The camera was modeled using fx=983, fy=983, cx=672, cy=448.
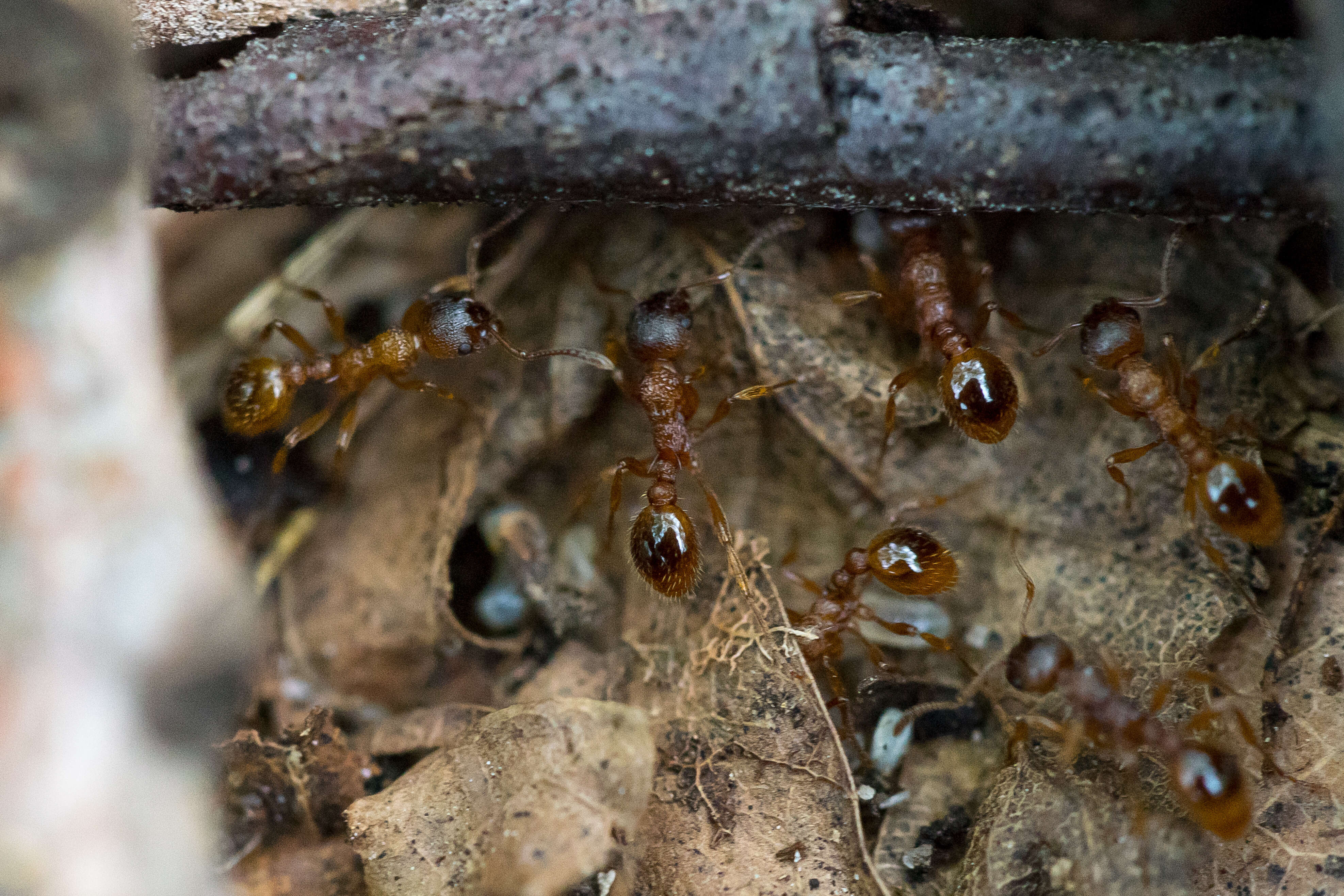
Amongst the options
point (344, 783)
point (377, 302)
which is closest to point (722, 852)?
point (344, 783)

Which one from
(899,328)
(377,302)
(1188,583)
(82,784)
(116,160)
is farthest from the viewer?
(377,302)

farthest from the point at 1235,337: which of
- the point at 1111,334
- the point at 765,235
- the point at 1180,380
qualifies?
the point at 765,235

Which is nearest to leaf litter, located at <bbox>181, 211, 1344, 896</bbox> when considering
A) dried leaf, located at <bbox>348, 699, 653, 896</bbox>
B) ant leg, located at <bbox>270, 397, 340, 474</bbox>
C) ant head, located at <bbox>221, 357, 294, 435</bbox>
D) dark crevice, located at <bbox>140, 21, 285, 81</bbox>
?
dried leaf, located at <bbox>348, 699, 653, 896</bbox>

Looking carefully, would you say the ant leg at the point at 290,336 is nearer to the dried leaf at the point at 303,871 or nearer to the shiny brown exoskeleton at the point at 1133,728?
the dried leaf at the point at 303,871

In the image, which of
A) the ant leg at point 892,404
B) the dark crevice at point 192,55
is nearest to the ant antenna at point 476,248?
the dark crevice at point 192,55

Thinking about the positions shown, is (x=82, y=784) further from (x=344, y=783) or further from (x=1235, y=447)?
(x=1235, y=447)

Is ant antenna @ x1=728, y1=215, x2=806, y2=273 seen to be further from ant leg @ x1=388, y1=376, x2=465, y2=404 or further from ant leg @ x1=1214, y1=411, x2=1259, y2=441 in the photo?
ant leg @ x1=1214, y1=411, x2=1259, y2=441
